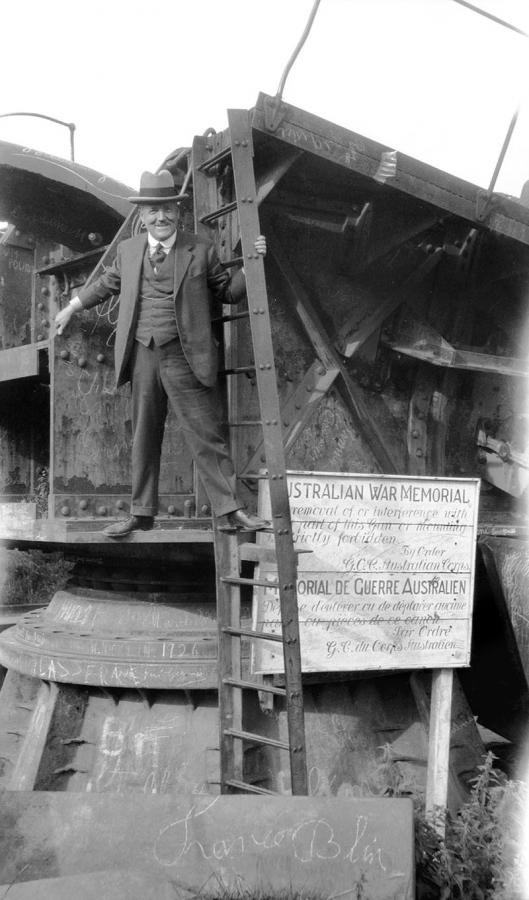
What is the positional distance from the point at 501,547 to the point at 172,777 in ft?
8.87

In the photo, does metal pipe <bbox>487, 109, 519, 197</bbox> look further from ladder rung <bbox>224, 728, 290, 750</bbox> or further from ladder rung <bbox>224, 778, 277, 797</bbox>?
ladder rung <bbox>224, 778, 277, 797</bbox>

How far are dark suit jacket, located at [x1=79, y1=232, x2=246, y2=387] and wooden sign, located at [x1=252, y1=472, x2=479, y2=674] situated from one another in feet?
2.83

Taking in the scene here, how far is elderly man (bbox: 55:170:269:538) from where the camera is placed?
5059mm

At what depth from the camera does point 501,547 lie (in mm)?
6457

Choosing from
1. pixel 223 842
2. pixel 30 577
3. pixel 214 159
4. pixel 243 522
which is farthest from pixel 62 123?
pixel 30 577

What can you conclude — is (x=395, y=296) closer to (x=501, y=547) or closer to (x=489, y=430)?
(x=489, y=430)

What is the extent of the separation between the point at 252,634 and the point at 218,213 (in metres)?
2.34

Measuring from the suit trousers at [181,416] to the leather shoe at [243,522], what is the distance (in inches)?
1.8

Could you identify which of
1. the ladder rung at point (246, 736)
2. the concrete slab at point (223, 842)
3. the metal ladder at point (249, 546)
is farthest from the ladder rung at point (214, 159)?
the concrete slab at point (223, 842)

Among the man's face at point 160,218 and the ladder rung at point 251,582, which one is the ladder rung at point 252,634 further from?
the man's face at point 160,218

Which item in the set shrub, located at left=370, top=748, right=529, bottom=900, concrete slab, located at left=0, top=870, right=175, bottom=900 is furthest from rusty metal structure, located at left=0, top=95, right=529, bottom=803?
concrete slab, located at left=0, top=870, right=175, bottom=900

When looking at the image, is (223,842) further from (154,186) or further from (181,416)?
(154,186)

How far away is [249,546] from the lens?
5195mm

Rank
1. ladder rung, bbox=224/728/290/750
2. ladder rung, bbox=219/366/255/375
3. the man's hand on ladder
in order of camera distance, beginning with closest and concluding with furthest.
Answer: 1. ladder rung, bbox=224/728/290/750
2. the man's hand on ladder
3. ladder rung, bbox=219/366/255/375
